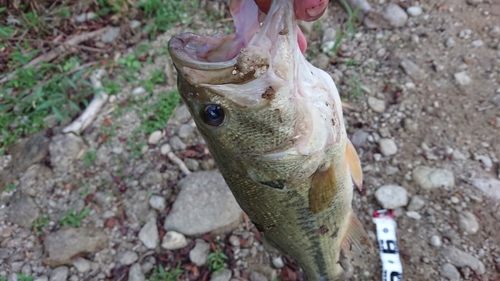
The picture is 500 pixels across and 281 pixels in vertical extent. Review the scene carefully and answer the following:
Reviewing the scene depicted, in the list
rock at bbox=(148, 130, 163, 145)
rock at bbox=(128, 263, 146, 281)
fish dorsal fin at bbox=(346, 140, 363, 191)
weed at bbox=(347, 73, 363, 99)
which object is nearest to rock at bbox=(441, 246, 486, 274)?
fish dorsal fin at bbox=(346, 140, 363, 191)

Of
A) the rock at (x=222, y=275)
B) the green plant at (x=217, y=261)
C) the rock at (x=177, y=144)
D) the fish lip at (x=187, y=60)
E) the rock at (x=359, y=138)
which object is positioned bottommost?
the rock at (x=222, y=275)

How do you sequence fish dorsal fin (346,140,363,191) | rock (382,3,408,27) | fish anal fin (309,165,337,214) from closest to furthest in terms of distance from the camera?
fish anal fin (309,165,337,214), fish dorsal fin (346,140,363,191), rock (382,3,408,27)

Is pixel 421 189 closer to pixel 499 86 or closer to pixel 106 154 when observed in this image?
pixel 499 86

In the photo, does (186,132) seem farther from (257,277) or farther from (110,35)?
(110,35)

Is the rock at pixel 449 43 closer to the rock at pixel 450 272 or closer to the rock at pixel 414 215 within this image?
the rock at pixel 414 215

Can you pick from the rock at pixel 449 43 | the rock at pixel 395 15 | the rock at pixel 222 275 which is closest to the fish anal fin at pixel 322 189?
the rock at pixel 222 275

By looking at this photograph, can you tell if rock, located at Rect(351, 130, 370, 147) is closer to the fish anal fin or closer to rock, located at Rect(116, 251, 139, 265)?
the fish anal fin

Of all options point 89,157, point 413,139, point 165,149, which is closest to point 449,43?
point 413,139
